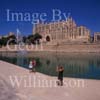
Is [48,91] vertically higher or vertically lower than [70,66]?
higher

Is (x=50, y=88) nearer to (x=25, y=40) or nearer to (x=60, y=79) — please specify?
(x=60, y=79)

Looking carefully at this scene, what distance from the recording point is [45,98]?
9023mm

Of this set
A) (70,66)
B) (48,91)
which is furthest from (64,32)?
(48,91)

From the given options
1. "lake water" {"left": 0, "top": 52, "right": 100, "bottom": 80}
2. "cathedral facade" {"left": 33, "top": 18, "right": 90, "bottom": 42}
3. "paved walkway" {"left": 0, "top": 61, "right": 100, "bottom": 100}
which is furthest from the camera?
"cathedral facade" {"left": 33, "top": 18, "right": 90, "bottom": 42}

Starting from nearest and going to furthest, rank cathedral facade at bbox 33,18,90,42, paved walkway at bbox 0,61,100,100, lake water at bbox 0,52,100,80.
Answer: paved walkway at bbox 0,61,100,100, lake water at bbox 0,52,100,80, cathedral facade at bbox 33,18,90,42

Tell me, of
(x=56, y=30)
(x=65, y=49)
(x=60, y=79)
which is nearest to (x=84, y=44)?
(x=65, y=49)

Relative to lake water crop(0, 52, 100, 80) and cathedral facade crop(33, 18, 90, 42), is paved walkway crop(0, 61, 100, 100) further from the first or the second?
cathedral facade crop(33, 18, 90, 42)

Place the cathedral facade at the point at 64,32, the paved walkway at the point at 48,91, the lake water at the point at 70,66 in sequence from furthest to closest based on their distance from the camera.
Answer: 1. the cathedral facade at the point at 64,32
2. the lake water at the point at 70,66
3. the paved walkway at the point at 48,91

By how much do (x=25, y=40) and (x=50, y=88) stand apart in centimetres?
8965

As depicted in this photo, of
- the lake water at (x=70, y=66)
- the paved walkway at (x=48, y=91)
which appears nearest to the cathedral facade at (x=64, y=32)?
the lake water at (x=70, y=66)

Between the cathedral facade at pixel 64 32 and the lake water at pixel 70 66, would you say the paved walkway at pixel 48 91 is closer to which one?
the lake water at pixel 70 66

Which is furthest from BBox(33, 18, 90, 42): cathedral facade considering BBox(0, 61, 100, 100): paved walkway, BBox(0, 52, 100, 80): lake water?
BBox(0, 61, 100, 100): paved walkway

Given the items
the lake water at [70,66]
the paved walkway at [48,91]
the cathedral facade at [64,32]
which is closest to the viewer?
the paved walkway at [48,91]

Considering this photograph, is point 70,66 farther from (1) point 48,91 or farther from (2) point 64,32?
(2) point 64,32
